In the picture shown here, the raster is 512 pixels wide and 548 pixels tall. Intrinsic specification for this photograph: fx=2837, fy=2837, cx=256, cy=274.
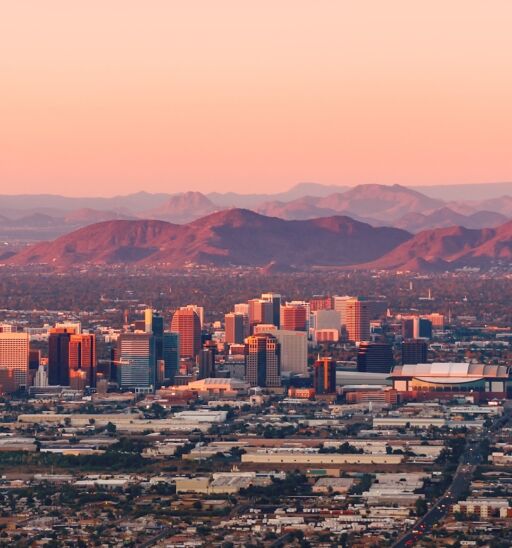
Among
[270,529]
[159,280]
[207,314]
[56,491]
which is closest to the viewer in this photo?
[270,529]

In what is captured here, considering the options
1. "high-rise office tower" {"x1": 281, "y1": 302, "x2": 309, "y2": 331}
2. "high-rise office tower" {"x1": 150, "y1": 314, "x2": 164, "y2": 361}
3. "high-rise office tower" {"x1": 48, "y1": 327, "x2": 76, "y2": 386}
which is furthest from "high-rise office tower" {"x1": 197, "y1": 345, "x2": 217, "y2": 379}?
"high-rise office tower" {"x1": 281, "y1": 302, "x2": 309, "y2": 331}

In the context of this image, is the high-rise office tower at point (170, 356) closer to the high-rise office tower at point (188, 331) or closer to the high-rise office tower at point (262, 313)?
the high-rise office tower at point (188, 331)

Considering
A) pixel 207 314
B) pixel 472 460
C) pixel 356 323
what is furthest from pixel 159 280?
pixel 472 460

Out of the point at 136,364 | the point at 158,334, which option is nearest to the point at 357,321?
the point at 158,334

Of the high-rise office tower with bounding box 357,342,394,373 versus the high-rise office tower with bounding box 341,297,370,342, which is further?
the high-rise office tower with bounding box 341,297,370,342

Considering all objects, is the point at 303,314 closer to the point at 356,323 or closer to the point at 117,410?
the point at 356,323

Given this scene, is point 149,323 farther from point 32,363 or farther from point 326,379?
point 326,379

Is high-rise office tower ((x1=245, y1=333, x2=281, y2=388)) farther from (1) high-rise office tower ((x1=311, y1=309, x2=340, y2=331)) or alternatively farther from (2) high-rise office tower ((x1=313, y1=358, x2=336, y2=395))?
(1) high-rise office tower ((x1=311, y1=309, x2=340, y2=331))
